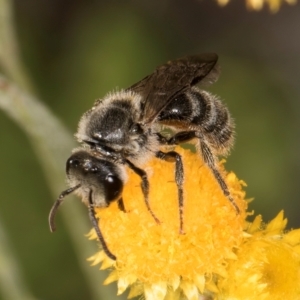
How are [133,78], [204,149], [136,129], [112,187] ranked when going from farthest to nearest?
[133,78], [204,149], [136,129], [112,187]

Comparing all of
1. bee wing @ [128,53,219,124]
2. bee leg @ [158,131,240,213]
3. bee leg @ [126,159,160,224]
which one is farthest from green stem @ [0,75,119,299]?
bee leg @ [126,159,160,224]

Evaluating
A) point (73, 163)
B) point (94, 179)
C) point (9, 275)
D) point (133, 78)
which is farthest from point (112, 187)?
point (133, 78)

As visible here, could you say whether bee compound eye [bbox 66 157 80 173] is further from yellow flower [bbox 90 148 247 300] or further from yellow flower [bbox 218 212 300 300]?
yellow flower [bbox 218 212 300 300]

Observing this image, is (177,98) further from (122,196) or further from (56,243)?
(56,243)

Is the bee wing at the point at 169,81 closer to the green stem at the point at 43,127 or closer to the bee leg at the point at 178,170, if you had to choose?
the bee leg at the point at 178,170

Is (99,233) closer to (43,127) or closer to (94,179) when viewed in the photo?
(94,179)

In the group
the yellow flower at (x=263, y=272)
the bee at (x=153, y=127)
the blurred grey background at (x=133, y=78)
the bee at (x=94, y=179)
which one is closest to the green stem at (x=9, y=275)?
the blurred grey background at (x=133, y=78)
